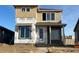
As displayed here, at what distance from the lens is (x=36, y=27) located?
3233 inches

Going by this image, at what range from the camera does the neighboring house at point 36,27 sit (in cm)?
8212

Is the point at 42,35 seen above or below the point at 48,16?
below

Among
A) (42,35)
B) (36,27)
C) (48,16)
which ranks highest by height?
(48,16)

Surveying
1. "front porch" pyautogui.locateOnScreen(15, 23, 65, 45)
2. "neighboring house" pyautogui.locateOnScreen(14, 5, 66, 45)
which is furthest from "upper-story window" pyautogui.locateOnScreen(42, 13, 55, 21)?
"front porch" pyautogui.locateOnScreen(15, 23, 65, 45)

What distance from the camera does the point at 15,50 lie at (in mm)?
82125

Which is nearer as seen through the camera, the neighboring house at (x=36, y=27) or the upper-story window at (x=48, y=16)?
the neighboring house at (x=36, y=27)

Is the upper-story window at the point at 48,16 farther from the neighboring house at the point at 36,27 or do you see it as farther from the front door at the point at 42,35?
the front door at the point at 42,35

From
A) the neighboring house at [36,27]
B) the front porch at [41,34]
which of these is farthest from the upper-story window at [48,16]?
the front porch at [41,34]

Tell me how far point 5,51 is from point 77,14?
4.78 feet

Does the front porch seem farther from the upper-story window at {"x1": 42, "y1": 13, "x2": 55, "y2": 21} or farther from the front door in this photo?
the upper-story window at {"x1": 42, "y1": 13, "x2": 55, "y2": 21}

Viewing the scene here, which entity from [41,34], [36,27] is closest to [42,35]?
[41,34]

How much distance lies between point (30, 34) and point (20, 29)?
0.69 feet

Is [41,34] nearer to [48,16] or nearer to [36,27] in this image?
[36,27]
